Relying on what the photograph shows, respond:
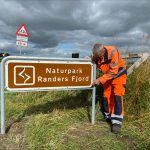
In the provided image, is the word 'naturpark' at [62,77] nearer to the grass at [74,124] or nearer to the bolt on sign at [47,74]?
the bolt on sign at [47,74]

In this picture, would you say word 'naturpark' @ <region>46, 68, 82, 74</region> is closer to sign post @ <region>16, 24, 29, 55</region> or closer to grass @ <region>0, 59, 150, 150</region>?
grass @ <region>0, 59, 150, 150</region>

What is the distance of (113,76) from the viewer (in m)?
4.63

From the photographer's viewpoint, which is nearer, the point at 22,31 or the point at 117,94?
the point at 117,94

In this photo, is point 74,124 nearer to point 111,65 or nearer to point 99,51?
point 111,65

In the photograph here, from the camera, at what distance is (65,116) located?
503cm

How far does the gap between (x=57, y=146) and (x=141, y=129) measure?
1.63 m

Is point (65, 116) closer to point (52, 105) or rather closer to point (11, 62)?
point (52, 105)

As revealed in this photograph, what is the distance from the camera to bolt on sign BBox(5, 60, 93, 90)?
13.6ft

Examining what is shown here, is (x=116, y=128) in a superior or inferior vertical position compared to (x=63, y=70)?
inferior

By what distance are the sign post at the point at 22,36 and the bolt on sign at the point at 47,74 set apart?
7989 mm

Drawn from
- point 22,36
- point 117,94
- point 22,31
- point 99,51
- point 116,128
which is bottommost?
point 116,128

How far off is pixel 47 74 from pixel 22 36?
8455 mm

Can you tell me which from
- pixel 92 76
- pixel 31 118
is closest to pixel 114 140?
pixel 92 76

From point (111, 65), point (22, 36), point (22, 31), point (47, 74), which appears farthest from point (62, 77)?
point (22, 31)
